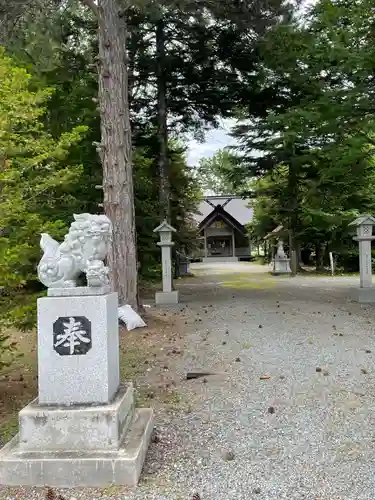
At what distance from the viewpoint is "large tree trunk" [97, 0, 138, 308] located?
307 inches

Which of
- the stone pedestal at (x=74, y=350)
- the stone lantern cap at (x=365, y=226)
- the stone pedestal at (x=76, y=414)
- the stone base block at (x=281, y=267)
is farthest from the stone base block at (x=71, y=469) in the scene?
the stone base block at (x=281, y=267)

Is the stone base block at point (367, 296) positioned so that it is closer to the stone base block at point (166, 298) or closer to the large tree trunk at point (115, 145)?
the stone base block at point (166, 298)

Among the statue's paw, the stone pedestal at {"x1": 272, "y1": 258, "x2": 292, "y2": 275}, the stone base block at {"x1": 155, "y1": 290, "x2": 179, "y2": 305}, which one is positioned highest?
the statue's paw

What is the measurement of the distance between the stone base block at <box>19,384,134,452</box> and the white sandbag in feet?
15.5

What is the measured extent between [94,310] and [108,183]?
512 cm

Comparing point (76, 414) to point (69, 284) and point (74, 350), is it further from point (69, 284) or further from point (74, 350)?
point (69, 284)

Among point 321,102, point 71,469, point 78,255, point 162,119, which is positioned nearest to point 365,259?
point 321,102

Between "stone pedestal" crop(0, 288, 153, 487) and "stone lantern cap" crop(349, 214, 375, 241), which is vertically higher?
"stone lantern cap" crop(349, 214, 375, 241)

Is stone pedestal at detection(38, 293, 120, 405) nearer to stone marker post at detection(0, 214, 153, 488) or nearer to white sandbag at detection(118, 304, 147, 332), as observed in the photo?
stone marker post at detection(0, 214, 153, 488)

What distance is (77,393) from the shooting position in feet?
9.83

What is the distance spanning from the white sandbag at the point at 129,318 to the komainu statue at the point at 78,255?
4516mm

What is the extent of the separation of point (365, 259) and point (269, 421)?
790 centimetres

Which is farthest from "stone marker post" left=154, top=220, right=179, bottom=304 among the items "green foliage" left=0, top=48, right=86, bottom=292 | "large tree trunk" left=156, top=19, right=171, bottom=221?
"green foliage" left=0, top=48, right=86, bottom=292

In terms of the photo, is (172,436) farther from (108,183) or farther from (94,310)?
(108,183)
